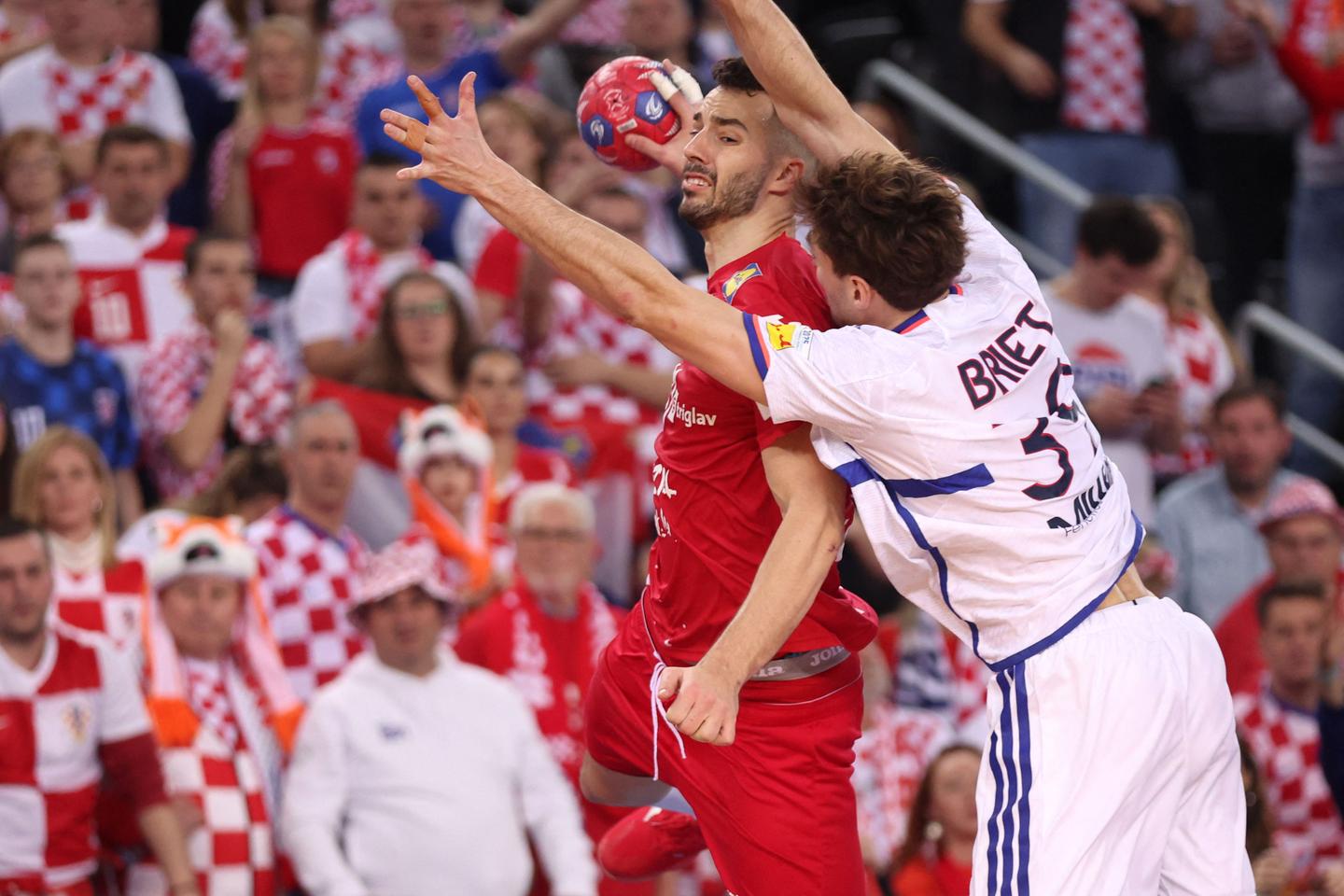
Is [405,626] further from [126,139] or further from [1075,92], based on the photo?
[1075,92]

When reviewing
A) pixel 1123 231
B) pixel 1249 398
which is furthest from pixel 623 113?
pixel 1249 398

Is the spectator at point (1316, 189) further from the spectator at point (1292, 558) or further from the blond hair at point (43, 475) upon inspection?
the blond hair at point (43, 475)

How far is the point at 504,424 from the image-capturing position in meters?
8.34

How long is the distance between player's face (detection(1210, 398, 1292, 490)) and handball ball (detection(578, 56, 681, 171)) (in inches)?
185

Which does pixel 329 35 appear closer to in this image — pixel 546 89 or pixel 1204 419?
pixel 546 89

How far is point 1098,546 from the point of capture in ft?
14.8

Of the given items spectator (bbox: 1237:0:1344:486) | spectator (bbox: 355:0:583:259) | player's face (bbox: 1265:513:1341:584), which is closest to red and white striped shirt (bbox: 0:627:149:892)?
spectator (bbox: 355:0:583:259)

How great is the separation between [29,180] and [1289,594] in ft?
17.5

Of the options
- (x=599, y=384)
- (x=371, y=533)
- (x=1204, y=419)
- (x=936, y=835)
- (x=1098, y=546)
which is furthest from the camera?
(x=1204, y=419)

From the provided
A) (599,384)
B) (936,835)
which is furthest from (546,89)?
(936,835)

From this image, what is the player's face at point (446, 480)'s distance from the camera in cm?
788

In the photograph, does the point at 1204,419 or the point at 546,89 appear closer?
the point at 1204,419

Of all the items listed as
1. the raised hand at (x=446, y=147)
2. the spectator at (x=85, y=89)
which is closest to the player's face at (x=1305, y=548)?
the spectator at (x=85, y=89)

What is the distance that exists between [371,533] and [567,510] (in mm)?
961
